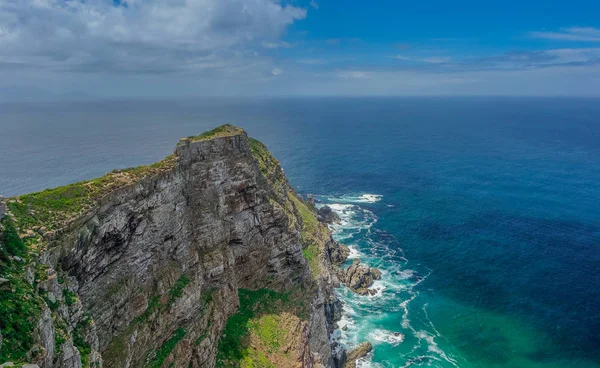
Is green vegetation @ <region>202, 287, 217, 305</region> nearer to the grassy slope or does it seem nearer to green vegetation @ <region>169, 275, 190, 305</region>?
green vegetation @ <region>169, 275, 190, 305</region>

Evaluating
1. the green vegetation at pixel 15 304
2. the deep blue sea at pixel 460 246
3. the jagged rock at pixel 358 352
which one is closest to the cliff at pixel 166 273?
the green vegetation at pixel 15 304

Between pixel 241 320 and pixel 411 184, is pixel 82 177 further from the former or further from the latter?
pixel 411 184

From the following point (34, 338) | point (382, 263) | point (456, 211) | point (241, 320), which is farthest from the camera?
point (456, 211)

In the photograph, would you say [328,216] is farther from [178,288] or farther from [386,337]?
[178,288]

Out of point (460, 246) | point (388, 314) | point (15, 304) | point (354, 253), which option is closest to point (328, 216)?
point (354, 253)

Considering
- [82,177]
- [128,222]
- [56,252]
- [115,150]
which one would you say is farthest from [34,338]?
[115,150]

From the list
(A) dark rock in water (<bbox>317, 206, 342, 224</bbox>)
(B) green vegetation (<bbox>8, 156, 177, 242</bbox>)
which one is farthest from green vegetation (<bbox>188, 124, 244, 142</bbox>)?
(A) dark rock in water (<bbox>317, 206, 342, 224</bbox>)

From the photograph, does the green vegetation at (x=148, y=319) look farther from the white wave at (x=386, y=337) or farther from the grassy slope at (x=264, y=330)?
the white wave at (x=386, y=337)
